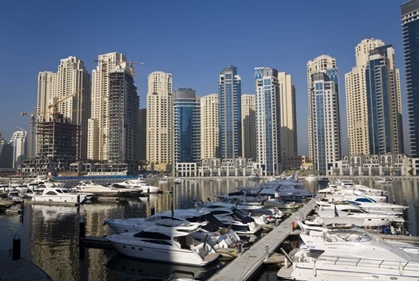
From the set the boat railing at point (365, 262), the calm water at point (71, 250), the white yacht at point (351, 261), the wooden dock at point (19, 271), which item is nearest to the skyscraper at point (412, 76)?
the calm water at point (71, 250)

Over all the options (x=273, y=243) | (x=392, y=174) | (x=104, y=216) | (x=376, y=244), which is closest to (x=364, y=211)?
(x=273, y=243)

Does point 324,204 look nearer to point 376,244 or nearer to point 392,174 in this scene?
point 376,244

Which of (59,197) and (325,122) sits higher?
(325,122)

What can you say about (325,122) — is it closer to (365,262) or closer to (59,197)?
(59,197)

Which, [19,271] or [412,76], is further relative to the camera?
[412,76]

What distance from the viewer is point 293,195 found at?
6656cm

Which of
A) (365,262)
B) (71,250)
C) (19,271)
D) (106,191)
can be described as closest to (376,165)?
(106,191)

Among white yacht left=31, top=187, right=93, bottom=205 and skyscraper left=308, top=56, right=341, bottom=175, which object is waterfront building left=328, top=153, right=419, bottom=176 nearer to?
skyscraper left=308, top=56, right=341, bottom=175

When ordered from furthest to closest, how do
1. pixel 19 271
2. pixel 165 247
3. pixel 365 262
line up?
pixel 165 247 → pixel 365 262 → pixel 19 271

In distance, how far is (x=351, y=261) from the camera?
19.5m

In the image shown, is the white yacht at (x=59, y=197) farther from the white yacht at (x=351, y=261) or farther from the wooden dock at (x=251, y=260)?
the white yacht at (x=351, y=261)

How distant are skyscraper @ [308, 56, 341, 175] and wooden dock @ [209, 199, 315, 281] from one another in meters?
170

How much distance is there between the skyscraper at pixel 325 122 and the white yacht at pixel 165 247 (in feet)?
588

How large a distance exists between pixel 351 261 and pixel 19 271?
18.0 meters
